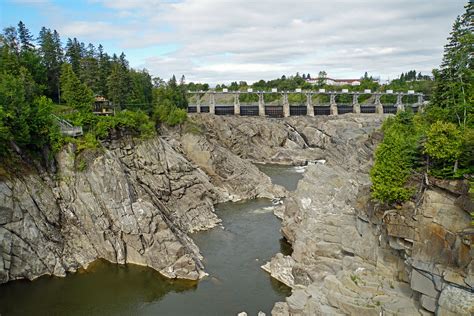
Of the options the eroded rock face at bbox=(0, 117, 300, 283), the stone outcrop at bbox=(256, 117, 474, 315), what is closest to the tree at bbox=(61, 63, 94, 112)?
the eroded rock face at bbox=(0, 117, 300, 283)

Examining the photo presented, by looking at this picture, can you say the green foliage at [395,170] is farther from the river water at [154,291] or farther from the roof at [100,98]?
the roof at [100,98]

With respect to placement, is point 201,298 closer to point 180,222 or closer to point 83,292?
point 83,292

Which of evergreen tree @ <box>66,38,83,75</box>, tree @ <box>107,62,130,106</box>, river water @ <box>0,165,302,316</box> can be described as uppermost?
evergreen tree @ <box>66,38,83,75</box>

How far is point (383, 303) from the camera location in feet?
81.0

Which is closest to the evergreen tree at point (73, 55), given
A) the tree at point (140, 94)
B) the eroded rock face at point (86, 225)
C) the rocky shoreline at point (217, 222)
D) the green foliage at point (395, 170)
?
the tree at point (140, 94)

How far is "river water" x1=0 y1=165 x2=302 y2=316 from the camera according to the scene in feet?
103

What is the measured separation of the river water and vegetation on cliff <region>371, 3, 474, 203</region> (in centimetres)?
1285

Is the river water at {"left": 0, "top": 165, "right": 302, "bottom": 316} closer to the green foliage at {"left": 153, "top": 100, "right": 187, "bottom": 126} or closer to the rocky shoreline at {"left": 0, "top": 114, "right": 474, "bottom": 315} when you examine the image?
the rocky shoreline at {"left": 0, "top": 114, "right": 474, "bottom": 315}

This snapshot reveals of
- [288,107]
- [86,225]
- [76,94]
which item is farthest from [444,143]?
[288,107]

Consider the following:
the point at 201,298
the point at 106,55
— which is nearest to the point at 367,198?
the point at 201,298

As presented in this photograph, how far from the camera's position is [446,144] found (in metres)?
24.7

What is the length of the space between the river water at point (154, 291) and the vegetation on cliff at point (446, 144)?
42.2ft

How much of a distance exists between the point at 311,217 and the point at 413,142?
1278 cm

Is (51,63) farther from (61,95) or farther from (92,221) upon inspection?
(92,221)
